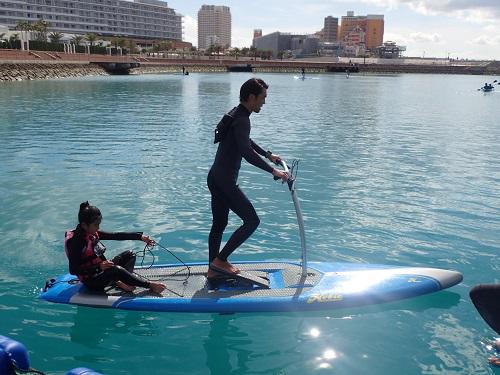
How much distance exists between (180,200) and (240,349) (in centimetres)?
704

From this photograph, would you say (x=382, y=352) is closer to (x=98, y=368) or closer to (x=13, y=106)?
(x=98, y=368)

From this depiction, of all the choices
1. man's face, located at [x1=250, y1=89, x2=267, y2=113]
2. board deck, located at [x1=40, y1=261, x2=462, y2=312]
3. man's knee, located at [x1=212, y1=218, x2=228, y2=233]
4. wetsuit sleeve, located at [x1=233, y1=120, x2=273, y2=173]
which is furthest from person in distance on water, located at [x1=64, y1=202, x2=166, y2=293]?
man's face, located at [x1=250, y1=89, x2=267, y2=113]

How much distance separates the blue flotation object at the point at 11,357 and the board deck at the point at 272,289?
2207 mm

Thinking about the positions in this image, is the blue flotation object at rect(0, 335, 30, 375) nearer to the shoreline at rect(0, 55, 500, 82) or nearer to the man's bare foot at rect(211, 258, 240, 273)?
the man's bare foot at rect(211, 258, 240, 273)

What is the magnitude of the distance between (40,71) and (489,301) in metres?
82.4

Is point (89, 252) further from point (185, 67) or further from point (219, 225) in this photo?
point (185, 67)

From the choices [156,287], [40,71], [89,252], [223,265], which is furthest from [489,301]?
[40,71]

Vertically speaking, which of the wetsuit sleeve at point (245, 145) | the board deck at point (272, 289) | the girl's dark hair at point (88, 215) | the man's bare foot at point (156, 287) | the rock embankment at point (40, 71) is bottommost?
the board deck at point (272, 289)

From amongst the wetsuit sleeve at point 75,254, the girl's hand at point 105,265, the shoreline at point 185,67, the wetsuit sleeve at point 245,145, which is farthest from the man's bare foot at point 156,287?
the shoreline at point 185,67

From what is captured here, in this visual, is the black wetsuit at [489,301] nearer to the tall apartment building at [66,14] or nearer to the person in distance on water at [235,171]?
the person in distance on water at [235,171]

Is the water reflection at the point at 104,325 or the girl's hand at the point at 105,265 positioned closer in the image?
the water reflection at the point at 104,325

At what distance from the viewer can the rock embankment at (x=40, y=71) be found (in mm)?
68000

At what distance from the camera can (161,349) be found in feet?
19.9

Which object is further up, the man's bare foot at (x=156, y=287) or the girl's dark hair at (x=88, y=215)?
the girl's dark hair at (x=88, y=215)
